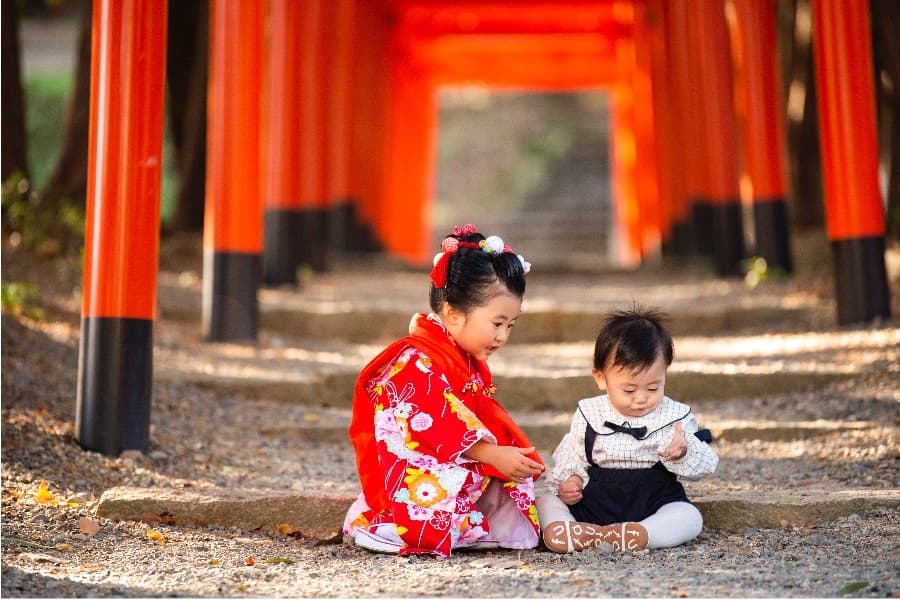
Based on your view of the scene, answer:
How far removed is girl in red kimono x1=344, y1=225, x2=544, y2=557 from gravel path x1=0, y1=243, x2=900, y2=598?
96 mm

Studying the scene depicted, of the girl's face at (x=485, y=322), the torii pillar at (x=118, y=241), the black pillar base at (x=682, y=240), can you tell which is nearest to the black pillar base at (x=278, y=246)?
the torii pillar at (x=118, y=241)

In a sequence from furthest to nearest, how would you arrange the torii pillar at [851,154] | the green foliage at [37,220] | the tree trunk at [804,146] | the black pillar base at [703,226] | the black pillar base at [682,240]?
the black pillar base at [682,240] < the black pillar base at [703,226] < the tree trunk at [804,146] < the green foliage at [37,220] < the torii pillar at [851,154]

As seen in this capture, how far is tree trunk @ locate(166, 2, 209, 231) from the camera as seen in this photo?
395 inches

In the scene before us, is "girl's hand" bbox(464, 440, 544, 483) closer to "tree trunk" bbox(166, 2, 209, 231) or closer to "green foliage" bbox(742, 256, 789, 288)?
"green foliage" bbox(742, 256, 789, 288)

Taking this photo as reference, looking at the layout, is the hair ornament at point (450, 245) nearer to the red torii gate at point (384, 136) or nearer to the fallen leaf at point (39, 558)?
the fallen leaf at point (39, 558)

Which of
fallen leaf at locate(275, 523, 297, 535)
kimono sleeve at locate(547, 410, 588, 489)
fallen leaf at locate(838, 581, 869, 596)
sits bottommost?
fallen leaf at locate(275, 523, 297, 535)

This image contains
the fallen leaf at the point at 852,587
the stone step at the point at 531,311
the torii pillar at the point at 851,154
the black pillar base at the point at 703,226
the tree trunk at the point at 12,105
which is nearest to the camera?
the fallen leaf at the point at 852,587

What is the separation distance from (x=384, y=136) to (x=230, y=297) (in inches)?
309

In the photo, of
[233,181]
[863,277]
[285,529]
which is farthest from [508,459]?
[233,181]

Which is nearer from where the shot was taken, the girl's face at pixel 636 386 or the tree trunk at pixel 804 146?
the girl's face at pixel 636 386

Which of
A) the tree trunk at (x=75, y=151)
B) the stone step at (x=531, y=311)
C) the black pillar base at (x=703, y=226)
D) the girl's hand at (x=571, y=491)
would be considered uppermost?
the tree trunk at (x=75, y=151)

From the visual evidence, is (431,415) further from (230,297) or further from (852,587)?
(230,297)

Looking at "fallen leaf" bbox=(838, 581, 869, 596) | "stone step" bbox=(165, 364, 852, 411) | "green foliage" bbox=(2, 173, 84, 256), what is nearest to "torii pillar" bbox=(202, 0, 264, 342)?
"stone step" bbox=(165, 364, 852, 411)

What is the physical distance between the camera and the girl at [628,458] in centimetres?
319
